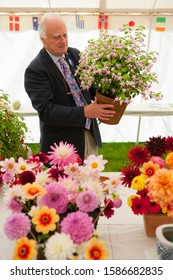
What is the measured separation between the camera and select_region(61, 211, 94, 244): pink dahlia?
0.83 metres

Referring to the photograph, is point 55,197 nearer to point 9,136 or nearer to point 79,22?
point 9,136

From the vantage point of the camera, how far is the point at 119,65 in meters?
1.56

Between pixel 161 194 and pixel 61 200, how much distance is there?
0.28m

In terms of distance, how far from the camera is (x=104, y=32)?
1661 millimetres

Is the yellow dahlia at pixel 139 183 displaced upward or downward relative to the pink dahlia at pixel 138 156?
downward

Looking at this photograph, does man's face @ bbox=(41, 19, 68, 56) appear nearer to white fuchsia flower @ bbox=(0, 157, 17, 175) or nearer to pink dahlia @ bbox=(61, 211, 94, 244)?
white fuchsia flower @ bbox=(0, 157, 17, 175)

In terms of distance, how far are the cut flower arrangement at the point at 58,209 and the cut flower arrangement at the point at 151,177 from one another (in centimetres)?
8

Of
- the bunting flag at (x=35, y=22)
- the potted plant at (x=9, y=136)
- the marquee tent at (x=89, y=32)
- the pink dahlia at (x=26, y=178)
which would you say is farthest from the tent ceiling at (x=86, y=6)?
the pink dahlia at (x=26, y=178)

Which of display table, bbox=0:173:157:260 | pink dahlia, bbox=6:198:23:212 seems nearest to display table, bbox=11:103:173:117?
display table, bbox=0:173:157:260

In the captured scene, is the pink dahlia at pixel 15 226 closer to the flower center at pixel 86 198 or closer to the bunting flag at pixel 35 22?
the flower center at pixel 86 198

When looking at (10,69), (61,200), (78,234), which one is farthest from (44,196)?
(10,69)

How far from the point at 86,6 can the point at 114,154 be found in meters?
1.82

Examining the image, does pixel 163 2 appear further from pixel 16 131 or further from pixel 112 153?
pixel 16 131

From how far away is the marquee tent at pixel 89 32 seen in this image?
4414 mm
